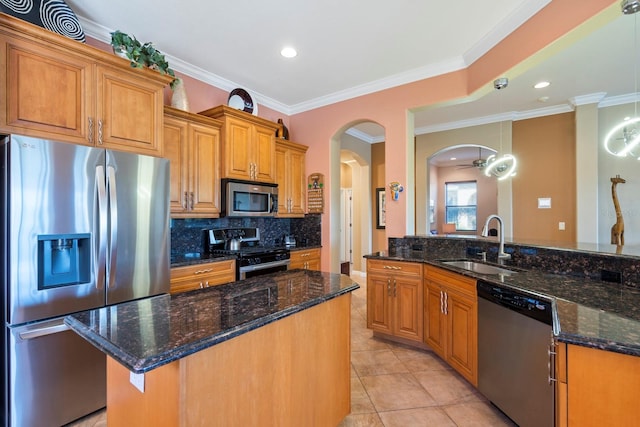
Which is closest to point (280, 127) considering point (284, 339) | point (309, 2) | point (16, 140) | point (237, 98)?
point (237, 98)

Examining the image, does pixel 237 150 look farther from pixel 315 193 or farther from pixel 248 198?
pixel 315 193

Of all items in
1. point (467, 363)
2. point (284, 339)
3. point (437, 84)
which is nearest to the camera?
point (284, 339)

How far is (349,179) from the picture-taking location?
731cm

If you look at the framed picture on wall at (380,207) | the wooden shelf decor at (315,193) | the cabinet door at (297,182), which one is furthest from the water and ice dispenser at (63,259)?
the framed picture on wall at (380,207)

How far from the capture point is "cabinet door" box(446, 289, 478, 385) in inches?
86.4

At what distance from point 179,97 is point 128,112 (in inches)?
34.5

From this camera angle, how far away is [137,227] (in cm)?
218

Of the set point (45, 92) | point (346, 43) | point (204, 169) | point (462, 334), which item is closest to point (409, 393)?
point (462, 334)

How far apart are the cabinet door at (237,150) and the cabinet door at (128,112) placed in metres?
0.92

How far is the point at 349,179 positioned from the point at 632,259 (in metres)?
5.74

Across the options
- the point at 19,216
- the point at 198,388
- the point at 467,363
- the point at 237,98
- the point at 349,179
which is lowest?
the point at 467,363

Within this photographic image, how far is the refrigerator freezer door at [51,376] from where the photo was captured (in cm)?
172

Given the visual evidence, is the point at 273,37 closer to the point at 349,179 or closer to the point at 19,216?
the point at 19,216

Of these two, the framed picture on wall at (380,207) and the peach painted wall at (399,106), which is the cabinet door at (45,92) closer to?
the peach painted wall at (399,106)
